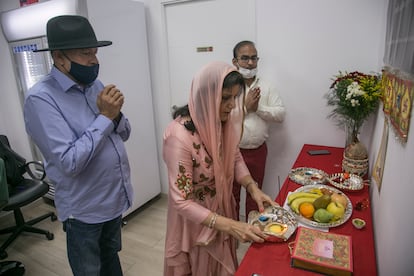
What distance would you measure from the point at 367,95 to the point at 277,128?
2.95 ft

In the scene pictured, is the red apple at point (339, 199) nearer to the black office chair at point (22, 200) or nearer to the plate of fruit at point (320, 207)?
the plate of fruit at point (320, 207)

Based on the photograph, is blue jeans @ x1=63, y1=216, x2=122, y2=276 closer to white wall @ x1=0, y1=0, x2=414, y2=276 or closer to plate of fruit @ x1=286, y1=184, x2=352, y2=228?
plate of fruit @ x1=286, y1=184, x2=352, y2=228

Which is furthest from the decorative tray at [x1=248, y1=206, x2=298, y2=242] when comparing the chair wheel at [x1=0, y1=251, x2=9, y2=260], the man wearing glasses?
the chair wheel at [x1=0, y1=251, x2=9, y2=260]

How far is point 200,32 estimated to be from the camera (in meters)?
2.54

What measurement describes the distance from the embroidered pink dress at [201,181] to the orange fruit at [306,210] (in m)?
0.34

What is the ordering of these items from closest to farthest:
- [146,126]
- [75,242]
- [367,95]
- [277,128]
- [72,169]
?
[72,169] → [75,242] → [367,95] → [277,128] → [146,126]

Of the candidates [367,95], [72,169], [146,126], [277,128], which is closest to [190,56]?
[146,126]

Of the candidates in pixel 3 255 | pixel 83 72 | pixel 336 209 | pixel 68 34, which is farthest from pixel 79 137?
pixel 3 255

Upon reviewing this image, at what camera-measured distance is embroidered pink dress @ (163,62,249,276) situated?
111cm

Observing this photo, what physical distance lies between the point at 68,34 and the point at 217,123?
30.3 inches

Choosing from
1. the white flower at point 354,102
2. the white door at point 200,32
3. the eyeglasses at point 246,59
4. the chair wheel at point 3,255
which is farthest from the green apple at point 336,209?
the chair wheel at point 3,255

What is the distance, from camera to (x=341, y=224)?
117cm

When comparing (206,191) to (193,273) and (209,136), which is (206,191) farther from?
(193,273)

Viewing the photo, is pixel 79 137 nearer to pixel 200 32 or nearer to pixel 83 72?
pixel 83 72
